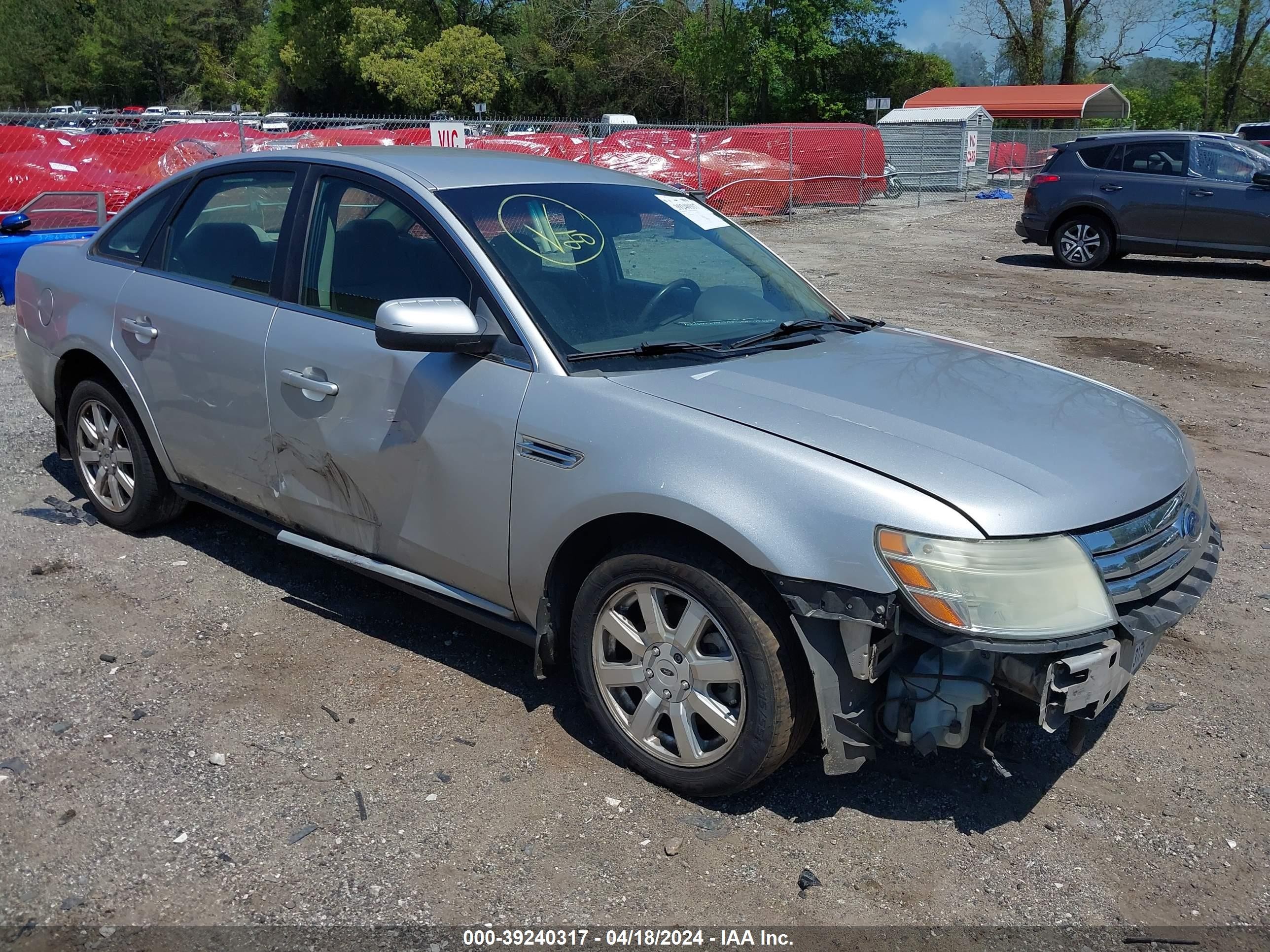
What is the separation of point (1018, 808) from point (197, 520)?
4.01m

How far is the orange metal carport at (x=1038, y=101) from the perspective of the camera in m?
46.5

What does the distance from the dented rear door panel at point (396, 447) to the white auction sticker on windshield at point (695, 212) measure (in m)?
1.29

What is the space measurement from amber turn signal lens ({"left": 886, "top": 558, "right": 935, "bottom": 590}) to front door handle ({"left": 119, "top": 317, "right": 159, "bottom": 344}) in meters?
3.28

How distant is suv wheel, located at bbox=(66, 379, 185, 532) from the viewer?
4.92 m

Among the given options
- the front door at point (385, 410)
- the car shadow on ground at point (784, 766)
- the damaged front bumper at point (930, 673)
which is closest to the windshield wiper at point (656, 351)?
the front door at point (385, 410)

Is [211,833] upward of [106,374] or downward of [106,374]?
downward

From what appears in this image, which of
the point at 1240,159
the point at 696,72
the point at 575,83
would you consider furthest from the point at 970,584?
the point at 575,83

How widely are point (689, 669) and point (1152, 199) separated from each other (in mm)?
13557

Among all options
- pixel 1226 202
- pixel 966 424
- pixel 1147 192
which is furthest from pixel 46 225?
pixel 1226 202

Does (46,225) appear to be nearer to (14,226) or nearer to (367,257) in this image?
(14,226)

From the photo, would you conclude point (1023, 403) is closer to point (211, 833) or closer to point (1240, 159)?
point (211, 833)

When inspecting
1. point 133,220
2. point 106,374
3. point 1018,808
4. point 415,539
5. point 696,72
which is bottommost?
point 1018,808

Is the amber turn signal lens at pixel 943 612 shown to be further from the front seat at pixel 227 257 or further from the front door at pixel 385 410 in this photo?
the front seat at pixel 227 257

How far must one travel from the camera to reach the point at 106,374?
4988mm
